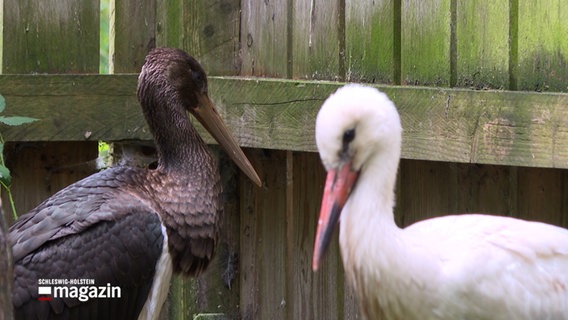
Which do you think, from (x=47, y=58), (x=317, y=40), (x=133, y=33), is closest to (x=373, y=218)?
(x=317, y=40)

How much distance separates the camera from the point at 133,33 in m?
5.63

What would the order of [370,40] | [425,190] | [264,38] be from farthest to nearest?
1. [264,38]
2. [425,190]
3. [370,40]

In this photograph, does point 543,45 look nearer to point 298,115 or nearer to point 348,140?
point 298,115

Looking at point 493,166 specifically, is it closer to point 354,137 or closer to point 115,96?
point 354,137

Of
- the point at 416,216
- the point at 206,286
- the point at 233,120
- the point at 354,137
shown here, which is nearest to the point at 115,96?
the point at 233,120

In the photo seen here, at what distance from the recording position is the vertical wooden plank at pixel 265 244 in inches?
221

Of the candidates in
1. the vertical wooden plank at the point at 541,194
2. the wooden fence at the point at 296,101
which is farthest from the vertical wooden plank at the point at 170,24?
the vertical wooden plank at the point at 541,194

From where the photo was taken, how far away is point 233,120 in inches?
217

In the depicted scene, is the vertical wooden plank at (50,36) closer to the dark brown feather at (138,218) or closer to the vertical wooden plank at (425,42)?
the dark brown feather at (138,218)

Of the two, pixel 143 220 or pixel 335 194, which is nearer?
pixel 335 194

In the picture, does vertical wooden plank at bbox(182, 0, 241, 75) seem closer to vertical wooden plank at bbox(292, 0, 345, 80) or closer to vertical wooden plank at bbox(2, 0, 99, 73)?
vertical wooden plank at bbox(292, 0, 345, 80)

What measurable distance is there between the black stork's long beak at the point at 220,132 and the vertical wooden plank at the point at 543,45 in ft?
4.49

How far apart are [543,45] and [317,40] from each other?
1.09m

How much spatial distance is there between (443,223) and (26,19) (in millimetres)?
2417
